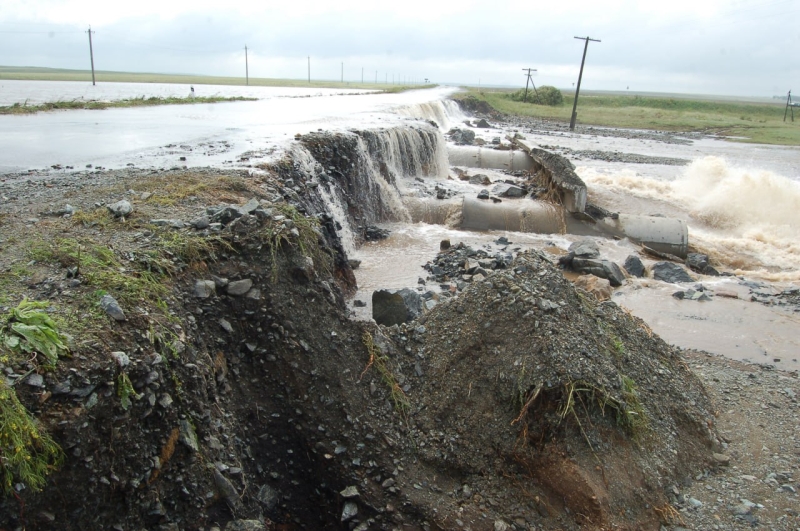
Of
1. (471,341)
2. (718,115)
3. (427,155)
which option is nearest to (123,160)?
(471,341)

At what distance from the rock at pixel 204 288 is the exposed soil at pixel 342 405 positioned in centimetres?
2

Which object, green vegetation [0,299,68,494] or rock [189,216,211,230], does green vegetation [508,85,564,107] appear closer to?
rock [189,216,211,230]

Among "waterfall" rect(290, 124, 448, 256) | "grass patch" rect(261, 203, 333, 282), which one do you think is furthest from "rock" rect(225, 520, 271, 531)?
"waterfall" rect(290, 124, 448, 256)

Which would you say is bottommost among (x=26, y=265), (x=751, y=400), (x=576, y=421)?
(x=751, y=400)

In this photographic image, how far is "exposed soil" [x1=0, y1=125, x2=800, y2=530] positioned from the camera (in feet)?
12.8

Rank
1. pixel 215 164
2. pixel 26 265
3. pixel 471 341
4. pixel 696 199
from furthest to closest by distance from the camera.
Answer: pixel 696 199 < pixel 215 164 < pixel 471 341 < pixel 26 265

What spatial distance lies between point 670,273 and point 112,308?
12.2 m

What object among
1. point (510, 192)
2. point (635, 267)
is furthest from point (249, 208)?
point (510, 192)

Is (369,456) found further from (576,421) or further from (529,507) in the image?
(576,421)

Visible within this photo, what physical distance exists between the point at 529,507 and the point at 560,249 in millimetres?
10443

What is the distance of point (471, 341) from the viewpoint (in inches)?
236

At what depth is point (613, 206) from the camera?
19047mm

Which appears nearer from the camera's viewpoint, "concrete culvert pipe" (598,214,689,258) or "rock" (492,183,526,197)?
"concrete culvert pipe" (598,214,689,258)

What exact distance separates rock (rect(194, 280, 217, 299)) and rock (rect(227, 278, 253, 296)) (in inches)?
5.9
